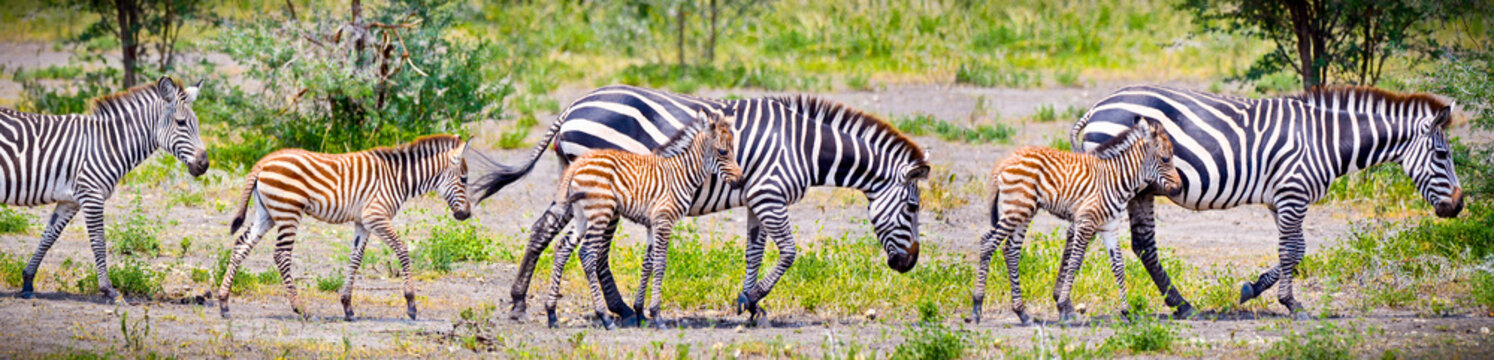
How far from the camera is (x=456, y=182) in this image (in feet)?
29.2

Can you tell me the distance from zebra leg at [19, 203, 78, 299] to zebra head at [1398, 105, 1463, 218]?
9.15m

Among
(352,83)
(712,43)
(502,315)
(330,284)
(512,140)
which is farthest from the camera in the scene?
(712,43)

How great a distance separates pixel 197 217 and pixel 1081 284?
→ 304 inches

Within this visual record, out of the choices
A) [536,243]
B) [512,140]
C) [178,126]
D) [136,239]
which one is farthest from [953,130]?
[178,126]

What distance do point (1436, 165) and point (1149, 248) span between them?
2.04m

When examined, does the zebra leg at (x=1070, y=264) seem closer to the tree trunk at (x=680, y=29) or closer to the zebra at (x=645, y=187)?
the zebra at (x=645, y=187)

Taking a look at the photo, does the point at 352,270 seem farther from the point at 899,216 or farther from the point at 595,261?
the point at 899,216

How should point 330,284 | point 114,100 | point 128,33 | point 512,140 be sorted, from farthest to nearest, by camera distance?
point 128,33
point 512,140
point 330,284
point 114,100

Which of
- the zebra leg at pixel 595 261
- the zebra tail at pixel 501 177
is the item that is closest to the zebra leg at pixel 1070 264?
the zebra leg at pixel 595 261

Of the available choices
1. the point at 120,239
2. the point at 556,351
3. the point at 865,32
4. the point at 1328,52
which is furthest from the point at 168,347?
the point at 865,32

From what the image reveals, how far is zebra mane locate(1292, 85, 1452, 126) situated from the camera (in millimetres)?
9539

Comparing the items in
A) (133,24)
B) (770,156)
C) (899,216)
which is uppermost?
(133,24)

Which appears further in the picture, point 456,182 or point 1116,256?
point 1116,256

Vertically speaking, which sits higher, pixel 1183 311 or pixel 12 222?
pixel 12 222
